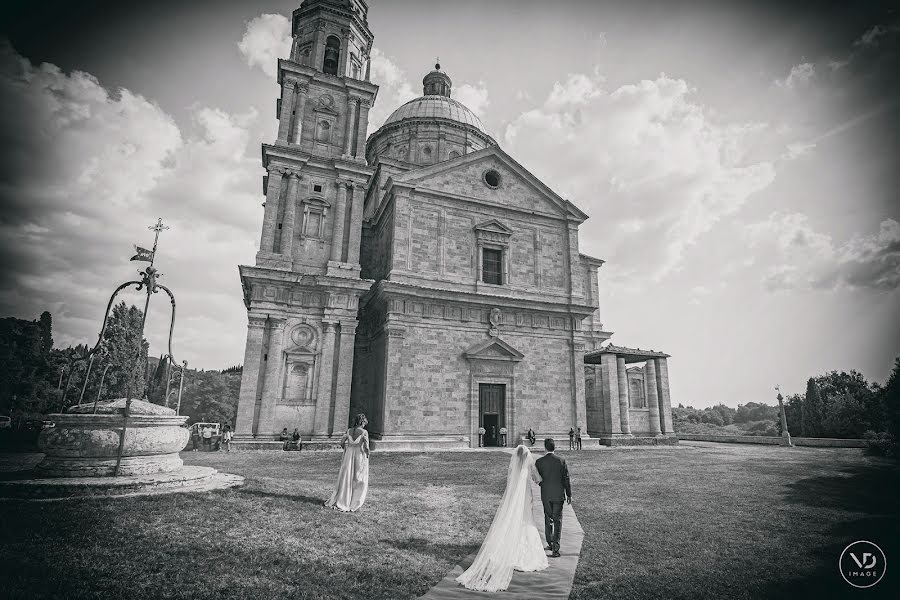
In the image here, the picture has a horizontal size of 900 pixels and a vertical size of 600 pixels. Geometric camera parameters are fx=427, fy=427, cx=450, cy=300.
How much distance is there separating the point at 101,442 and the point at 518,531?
7.07m

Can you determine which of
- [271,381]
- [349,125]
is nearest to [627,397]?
[271,381]

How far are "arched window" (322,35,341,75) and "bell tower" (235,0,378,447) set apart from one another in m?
0.06

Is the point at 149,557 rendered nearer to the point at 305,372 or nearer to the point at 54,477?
the point at 54,477

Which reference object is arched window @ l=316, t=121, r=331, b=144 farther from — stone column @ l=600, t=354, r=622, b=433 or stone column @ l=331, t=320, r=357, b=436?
stone column @ l=600, t=354, r=622, b=433

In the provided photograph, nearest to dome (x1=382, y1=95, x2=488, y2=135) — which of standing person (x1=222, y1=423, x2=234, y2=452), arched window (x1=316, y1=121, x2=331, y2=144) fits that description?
arched window (x1=316, y1=121, x2=331, y2=144)

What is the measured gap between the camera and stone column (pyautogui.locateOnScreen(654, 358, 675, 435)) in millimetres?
26984

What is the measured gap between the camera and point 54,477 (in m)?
7.01

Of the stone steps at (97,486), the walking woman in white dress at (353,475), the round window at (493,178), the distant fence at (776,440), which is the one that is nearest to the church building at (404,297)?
the round window at (493,178)

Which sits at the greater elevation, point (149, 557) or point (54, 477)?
point (54, 477)

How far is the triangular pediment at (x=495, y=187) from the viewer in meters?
23.8

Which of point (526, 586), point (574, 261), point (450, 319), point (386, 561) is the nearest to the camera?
point (526, 586)

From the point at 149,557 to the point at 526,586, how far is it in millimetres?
4459

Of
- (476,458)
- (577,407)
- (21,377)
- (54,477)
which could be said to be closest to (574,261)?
(577,407)

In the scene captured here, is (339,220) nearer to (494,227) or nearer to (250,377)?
(494,227)
